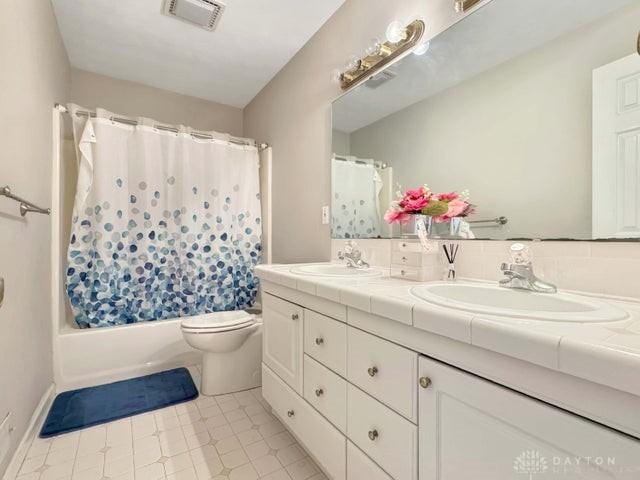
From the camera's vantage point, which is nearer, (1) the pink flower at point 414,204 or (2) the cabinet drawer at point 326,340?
Answer: (2) the cabinet drawer at point 326,340

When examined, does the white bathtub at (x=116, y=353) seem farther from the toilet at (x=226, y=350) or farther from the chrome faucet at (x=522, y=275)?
the chrome faucet at (x=522, y=275)

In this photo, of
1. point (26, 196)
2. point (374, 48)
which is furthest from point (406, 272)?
point (26, 196)

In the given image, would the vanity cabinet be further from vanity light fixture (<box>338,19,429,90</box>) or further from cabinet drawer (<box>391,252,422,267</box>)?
vanity light fixture (<box>338,19,429,90</box>)

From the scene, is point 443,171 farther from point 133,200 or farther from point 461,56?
point 133,200

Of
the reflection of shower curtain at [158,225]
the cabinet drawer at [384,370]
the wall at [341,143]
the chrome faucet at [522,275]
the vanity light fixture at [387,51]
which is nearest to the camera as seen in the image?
the cabinet drawer at [384,370]

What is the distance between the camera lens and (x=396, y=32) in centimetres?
136

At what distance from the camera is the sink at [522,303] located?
602 millimetres

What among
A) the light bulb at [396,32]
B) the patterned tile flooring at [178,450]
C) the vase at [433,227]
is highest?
the light bulb at [396,32]

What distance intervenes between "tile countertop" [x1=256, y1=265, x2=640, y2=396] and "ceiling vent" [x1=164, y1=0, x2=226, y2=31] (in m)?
1.90

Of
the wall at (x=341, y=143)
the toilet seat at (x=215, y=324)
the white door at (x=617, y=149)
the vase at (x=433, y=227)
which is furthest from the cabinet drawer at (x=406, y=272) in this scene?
the toilet seat at (x=215, y=324)

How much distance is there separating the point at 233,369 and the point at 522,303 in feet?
5.35

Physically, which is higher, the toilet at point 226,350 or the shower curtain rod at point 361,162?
the shower curtain rod at point 361,162

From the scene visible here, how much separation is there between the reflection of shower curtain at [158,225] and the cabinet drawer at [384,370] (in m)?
1.69

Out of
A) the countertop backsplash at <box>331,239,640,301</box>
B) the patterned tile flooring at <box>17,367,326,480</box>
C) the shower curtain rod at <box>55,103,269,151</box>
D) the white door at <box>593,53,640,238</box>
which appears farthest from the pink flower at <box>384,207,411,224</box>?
the shower curtain rod at <box>55,103,269,151</box>
